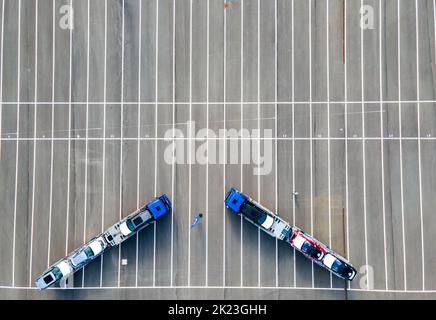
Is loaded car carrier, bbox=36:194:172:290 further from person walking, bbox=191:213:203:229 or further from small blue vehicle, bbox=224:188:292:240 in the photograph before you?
small blue vehicle, bbox=224:188:292:240

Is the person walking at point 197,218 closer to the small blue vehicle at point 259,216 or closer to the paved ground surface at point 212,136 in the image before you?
the paved ground surface at point 212,136

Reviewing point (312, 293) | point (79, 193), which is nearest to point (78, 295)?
point (79, 193)

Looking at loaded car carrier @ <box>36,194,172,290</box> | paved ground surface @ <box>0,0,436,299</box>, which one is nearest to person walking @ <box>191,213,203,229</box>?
paved ground surface @ <box>0,0,436,299</box>

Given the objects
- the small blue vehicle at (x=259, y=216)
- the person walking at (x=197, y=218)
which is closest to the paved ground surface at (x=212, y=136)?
the person walking at (x=197, y=218)

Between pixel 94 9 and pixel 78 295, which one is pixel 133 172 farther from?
pixel 94 9

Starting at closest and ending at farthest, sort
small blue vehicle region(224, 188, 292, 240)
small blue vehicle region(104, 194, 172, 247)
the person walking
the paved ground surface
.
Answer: small blue vehicle region(224, 188, 292, 240)
small blue vehicle region(104, 194, 172, 247)
the paved ground surface
the person walking

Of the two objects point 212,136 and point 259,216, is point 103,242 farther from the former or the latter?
point 259,216

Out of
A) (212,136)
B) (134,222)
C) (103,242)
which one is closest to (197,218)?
(134,222)
